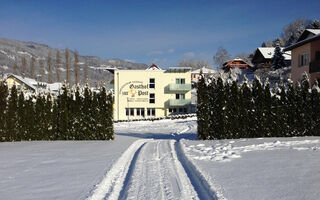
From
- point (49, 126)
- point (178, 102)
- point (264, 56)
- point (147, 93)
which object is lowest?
point (49, 126)

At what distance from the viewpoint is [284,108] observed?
50.8 ft

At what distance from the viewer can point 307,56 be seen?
91.6ft

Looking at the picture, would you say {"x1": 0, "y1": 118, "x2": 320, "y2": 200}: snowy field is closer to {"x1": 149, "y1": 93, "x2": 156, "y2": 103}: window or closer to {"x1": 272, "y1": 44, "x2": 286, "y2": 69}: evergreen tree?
{"x1": 149, "y1": 93, "x2": 156, "y2": 103}: window

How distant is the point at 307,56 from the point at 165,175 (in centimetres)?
2552

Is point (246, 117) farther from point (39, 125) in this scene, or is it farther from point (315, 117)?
point (39, 125)

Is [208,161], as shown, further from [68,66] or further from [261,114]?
[68,66]

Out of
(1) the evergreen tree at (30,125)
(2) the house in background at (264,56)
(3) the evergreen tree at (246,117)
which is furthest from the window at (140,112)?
(3) the evergreen tree at (246,117)

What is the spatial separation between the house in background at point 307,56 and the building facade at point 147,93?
21.8 meters

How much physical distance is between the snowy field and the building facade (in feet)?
124

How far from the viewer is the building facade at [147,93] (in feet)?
162

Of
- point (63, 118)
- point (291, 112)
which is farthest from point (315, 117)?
point (63, 118)

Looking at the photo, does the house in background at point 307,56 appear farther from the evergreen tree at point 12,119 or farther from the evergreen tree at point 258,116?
the evergreen tree at point 12,119

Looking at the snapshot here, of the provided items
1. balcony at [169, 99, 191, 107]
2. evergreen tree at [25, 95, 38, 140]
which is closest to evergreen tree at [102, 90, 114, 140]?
evergreen tree at [25, 95, 38, 140]

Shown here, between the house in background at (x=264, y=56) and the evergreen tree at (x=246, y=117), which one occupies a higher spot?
the house in background at (x=264, y=56)
